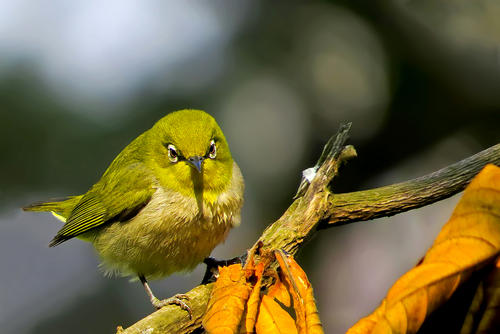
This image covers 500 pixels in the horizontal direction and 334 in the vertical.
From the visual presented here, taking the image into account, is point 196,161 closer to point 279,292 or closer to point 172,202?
point 172,202

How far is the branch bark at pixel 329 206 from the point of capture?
7.27 ft

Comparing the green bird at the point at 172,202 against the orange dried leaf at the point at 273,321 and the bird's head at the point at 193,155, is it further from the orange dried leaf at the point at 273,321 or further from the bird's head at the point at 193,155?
the orange dried leaf at the point at 273,321

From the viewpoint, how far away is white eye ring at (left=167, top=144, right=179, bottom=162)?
351 centimetres

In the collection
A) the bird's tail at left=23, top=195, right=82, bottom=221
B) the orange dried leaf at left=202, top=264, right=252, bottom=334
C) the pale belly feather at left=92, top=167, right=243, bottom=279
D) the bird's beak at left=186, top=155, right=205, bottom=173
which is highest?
the bird's tail at left=23, top=195, right=82, bottom=221

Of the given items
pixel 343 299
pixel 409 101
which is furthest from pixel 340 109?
pixel 343 299

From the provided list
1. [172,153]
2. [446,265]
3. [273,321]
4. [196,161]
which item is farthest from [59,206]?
[446,265]

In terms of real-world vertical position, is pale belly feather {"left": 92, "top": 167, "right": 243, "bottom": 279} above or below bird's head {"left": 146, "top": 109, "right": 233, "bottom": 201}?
below

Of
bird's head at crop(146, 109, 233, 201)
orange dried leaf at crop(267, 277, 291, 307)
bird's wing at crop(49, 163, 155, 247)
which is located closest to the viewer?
orange dried leaf at crop(267, 277, 291, 307)

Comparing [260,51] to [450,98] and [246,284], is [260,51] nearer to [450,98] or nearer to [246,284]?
[450,98]

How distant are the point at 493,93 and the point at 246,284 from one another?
400cm

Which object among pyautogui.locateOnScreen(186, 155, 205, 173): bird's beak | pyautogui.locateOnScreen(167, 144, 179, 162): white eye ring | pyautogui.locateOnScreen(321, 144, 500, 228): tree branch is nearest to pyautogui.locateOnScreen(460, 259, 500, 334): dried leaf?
pyautogui.locateOnScreen(321, 144, 500, 228): tree branch

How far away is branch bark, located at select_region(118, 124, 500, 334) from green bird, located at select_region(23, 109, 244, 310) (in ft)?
2.73

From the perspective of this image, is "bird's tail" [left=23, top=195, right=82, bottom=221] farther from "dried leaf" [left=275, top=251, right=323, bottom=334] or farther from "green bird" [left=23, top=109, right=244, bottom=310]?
"dried leaf" [left=275, top=251, right=323, bottom=334]

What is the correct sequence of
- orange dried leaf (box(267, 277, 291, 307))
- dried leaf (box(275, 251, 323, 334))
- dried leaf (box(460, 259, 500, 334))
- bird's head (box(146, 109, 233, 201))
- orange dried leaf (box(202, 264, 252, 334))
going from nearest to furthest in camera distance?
dried leaf (box(460, 259, 500, 334)), dried leaf (box(275, 251, 323, 334)), orange dried leaf (box(202, 264, 252, 334)), orange dried leaf (box(267, 277, 291, 307)), bird's head (box(146, 109, 233, 201))
